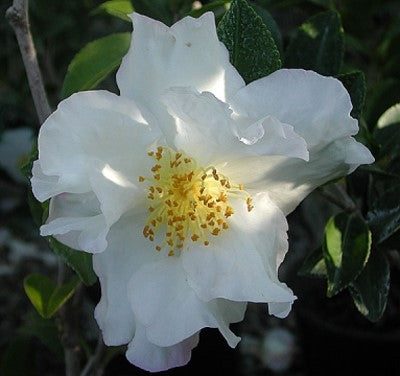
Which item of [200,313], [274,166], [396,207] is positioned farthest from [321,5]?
[200,313]

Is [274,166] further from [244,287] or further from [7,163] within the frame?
[7,163]

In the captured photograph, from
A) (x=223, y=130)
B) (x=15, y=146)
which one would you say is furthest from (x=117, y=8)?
(x=15, y=146)

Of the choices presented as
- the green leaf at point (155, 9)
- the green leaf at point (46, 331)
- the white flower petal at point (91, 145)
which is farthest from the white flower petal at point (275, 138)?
the green leaf at point (46, 331)

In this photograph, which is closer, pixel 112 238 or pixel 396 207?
pixel 112 238

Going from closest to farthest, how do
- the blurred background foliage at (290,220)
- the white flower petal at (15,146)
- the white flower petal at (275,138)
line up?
the white flower petal at (275,138)
the blurred background foliage at (290,220)
the white flower petal at (15,146)

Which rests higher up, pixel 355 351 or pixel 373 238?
pixel 373 238

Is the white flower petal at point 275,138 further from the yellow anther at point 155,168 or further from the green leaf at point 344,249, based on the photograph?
the green leaf at point 344,249
